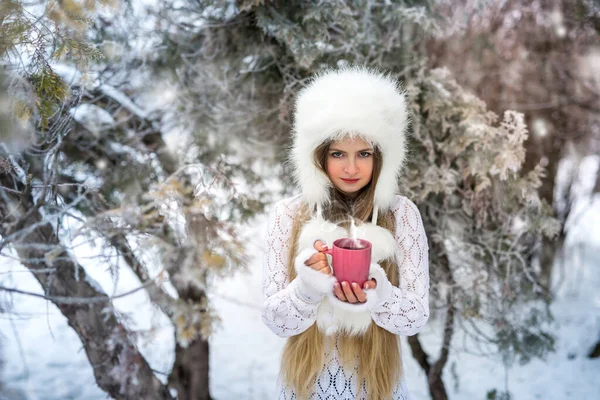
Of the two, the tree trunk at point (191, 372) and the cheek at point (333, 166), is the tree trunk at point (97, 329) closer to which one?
the tree trunk at point (191, 372)

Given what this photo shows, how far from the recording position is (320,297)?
142cm

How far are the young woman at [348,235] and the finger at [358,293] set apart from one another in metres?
0.20

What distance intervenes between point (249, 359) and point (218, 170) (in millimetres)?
2500

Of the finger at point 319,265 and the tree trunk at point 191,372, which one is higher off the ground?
the tree trunk at point 191,372

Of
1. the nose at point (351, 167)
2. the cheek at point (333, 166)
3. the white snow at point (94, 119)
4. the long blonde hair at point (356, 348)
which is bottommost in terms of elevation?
the long blonde hair at point (356, 348)

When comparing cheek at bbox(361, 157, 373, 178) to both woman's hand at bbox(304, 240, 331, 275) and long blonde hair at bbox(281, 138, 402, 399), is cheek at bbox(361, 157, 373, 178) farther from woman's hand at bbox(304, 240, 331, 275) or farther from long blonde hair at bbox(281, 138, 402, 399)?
woman's hand at bbox(304, 240, 331, 275)

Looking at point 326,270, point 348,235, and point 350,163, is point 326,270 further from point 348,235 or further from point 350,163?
point 350,163

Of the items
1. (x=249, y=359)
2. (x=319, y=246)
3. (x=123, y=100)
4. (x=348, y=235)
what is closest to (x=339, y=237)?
(x=348, y=235)

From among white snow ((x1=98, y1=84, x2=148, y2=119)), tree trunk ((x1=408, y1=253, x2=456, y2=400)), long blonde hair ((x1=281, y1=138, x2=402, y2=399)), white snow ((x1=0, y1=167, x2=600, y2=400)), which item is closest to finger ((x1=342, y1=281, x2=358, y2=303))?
long blonde hair ((x1=281, y1=138, x2=402, y2=399))

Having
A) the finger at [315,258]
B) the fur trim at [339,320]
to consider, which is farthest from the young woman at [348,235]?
the finger at [315,258]

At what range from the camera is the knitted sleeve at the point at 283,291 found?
1449 millimetres

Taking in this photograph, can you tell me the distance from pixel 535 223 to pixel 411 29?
1353 mm

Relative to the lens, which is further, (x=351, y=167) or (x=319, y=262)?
(x=351, y=167)

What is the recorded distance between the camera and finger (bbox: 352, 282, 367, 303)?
1.29 m
